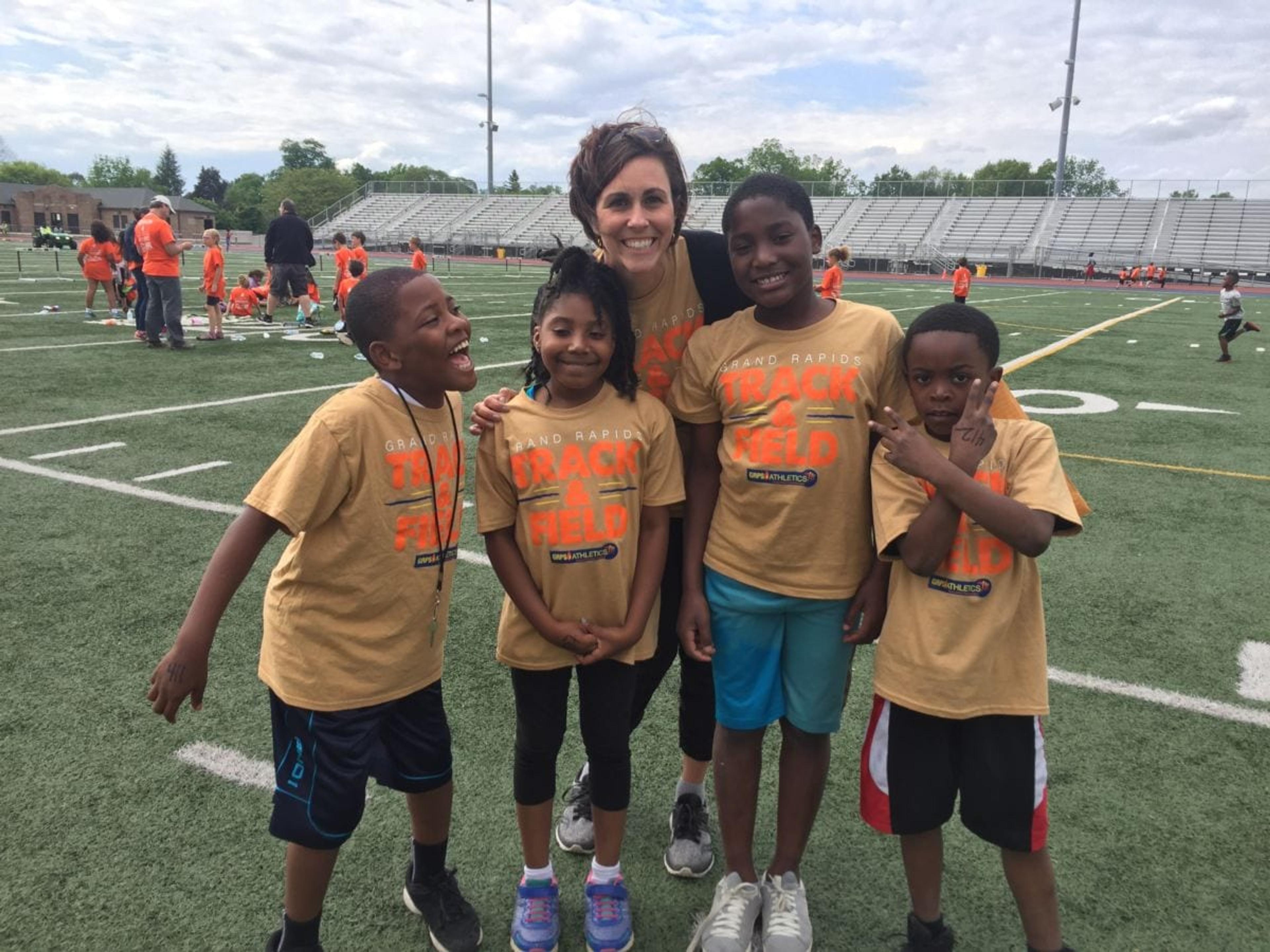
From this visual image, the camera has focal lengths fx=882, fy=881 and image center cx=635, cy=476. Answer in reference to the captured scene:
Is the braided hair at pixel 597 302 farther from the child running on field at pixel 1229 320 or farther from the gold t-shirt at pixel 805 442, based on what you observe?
the child running on field at pixel 1229 320

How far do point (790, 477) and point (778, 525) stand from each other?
0.12m

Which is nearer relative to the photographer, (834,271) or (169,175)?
(834,271)

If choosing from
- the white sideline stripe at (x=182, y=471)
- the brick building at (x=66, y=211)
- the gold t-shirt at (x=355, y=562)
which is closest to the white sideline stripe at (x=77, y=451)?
the white sideline stripe at (x=182, y=471)

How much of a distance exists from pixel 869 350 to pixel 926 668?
72cm

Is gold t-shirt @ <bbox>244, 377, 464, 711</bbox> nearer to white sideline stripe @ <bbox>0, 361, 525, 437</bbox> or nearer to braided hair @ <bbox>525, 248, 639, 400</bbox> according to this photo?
braided hair @ <bbox>525, 248, 639, 400</bbox>

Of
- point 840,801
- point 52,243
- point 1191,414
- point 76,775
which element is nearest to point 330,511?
point 76,775

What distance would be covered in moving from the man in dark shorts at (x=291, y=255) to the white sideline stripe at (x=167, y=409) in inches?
221

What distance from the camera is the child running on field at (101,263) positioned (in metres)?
13.9

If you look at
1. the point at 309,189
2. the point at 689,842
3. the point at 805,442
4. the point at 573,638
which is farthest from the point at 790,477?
the point at 309,189

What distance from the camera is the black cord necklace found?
6.50ft

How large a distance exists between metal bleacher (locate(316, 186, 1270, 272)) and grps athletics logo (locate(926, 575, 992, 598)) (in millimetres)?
43773

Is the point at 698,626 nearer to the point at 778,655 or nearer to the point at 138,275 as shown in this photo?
the point at 778,655

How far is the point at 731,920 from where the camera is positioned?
7.00 ft

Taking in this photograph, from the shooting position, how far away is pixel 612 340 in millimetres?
2092
